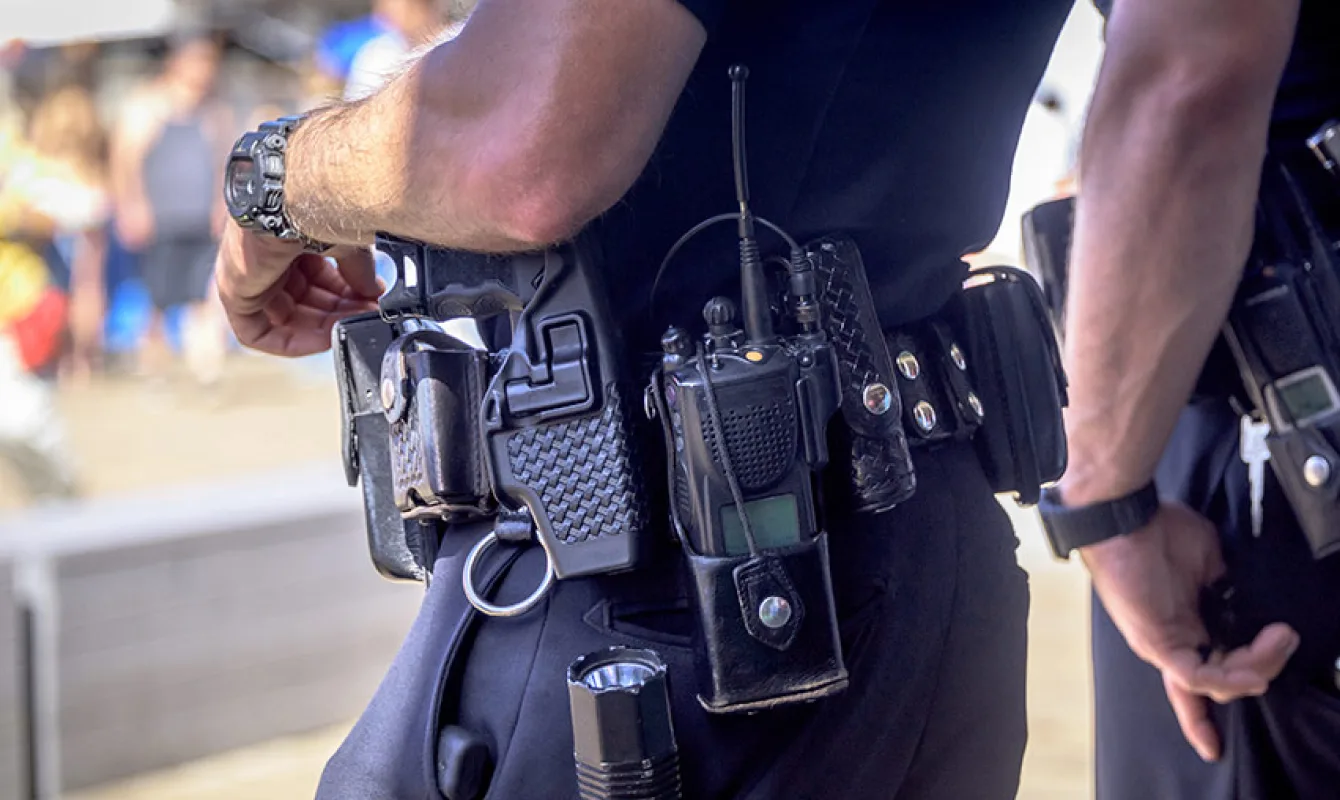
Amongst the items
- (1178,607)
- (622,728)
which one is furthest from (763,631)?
(1178,607)

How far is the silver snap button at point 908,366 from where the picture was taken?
43.3 inches

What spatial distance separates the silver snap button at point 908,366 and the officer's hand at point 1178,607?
1.77ft

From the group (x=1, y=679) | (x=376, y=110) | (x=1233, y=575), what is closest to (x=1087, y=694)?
Result: (x=1233, y=575)

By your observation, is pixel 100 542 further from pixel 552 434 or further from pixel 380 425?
Result: pixel 552 434

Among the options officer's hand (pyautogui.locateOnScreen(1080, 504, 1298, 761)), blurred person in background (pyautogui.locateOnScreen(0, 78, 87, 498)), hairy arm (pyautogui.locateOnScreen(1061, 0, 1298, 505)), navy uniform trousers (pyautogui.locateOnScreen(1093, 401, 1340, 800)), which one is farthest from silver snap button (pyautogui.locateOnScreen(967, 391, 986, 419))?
blurred person in background (pyautogui.locateOnScreen(0, 78, 87, 498))

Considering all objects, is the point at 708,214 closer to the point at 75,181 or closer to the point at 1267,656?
the point at 1267,656

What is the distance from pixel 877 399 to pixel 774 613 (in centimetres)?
20

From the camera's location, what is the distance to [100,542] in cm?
330

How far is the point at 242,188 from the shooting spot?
111 centimetres

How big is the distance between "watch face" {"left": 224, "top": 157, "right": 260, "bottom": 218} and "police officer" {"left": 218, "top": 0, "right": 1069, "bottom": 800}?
0.11 ft

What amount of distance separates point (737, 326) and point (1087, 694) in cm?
308

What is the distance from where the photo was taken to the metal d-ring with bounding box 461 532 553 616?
40.0 inches

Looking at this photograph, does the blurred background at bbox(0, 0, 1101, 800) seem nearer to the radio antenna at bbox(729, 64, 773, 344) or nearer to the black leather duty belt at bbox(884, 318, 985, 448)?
the radio antenna at bbox(729, 64, 773, 344)

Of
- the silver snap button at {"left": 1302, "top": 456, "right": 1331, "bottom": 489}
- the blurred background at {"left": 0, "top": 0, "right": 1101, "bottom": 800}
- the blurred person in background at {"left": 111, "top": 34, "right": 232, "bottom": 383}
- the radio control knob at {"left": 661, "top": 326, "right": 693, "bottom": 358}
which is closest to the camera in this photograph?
the radio control knob at {"left": 661, "top": 326, "right": 693, "bottom": 358}
